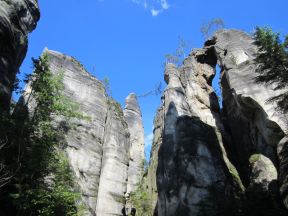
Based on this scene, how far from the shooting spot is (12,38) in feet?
59.7

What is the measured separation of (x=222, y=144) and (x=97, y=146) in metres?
10.2

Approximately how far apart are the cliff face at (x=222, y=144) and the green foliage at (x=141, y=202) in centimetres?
63

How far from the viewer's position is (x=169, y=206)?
72.9 feet

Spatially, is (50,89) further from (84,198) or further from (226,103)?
(226,103)

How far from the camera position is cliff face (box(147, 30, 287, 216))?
2155 cm

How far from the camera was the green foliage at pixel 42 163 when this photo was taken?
17422 mm

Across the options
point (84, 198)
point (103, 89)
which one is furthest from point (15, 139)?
point (103, 89)

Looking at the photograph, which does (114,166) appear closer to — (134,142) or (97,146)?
(97,146)

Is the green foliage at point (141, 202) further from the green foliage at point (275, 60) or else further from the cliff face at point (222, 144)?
the green foliage at point (275, 60)

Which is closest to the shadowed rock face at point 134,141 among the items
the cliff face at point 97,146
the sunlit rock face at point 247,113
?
the cliff face at point 97,146

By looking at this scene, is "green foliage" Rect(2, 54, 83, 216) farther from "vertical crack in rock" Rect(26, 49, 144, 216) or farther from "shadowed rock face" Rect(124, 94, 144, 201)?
"shadowed rock face" Rect(124, 94, 144, 201)

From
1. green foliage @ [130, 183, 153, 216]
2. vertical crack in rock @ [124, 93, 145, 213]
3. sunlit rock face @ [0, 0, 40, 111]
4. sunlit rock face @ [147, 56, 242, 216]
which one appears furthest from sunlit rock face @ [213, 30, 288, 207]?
sunlit rock face @ [0, 0, 40, 111]

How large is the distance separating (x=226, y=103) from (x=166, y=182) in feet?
36.0

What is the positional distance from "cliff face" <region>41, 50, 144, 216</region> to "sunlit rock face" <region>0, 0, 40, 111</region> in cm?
613
